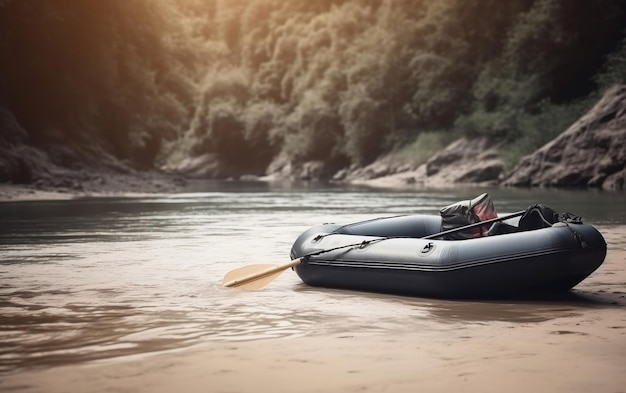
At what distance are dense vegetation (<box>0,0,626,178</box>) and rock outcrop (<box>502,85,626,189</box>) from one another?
2536 millimetres

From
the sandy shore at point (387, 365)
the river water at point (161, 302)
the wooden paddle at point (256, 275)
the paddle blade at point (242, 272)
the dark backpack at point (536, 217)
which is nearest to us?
the sandy shore at point (387, 365)

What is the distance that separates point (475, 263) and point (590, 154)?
27940mm

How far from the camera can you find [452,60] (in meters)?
52.6

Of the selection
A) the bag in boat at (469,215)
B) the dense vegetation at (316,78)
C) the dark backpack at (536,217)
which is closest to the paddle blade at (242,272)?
the bag in boat at (469,215)

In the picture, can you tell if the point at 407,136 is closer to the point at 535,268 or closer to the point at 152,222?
the point at 152,222

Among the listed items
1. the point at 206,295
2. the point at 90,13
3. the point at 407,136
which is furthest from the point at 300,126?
the point at 206,295

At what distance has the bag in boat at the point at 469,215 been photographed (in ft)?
29.9

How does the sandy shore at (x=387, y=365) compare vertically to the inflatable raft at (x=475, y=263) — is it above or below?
below

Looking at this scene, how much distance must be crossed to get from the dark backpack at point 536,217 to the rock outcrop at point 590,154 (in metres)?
24.4

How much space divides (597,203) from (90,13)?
18.7 metres

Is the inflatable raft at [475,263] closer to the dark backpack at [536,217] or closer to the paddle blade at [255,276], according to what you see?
the dark backpack at [536,217]

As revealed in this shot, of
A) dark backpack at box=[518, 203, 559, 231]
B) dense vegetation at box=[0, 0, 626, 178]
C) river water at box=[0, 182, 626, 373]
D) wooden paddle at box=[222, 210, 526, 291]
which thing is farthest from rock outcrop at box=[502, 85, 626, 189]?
wooden paddle at box=[222, 210, 526, 291]

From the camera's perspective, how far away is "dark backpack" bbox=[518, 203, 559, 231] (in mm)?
8586

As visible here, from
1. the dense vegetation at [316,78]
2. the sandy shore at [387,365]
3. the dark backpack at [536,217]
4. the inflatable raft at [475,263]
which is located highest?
the dense vegetation at [316,78]
